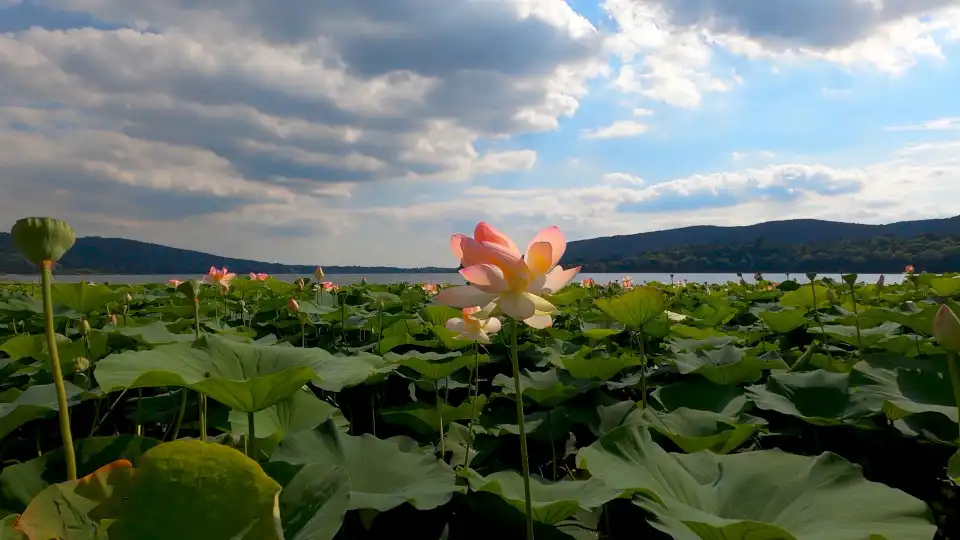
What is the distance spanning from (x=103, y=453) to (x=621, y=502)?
3.78ft

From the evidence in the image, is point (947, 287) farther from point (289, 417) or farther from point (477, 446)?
point (289, 417)

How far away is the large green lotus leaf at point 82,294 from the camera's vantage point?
2119 mm

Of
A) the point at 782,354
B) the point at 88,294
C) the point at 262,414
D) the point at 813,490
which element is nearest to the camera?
the point at 813,490

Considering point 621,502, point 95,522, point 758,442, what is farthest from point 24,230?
point 758,442

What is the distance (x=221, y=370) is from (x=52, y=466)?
39 centimetres

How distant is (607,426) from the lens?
5.59 ft

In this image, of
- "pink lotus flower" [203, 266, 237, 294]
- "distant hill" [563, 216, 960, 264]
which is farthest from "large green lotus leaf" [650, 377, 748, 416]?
"distant hill" [563, 216, 960, 264]

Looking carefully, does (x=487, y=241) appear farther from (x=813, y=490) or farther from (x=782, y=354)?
(x=782, y=354)

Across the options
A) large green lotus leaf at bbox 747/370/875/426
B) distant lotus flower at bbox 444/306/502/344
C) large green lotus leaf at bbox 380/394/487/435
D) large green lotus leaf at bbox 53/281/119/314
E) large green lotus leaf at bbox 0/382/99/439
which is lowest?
large green lotus leaf at bbox 380/394/487/435

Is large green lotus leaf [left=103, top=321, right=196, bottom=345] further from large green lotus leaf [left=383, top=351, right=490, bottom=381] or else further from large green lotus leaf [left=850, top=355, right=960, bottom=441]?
large green lotus leaf [left=850, top=355, right=960, bottom=441]

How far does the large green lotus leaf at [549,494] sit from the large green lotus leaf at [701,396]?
2.63 feet

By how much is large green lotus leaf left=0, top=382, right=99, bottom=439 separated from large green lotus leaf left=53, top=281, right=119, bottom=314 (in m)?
0.48

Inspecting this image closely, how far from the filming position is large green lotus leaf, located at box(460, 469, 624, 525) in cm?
105

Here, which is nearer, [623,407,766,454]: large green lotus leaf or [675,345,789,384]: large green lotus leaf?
[623,407,766,454]: large green lotus leaf
